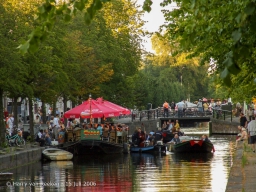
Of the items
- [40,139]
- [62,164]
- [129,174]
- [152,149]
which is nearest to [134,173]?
[129,174]

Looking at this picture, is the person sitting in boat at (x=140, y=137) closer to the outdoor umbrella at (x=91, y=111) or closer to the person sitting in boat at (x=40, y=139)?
the outdoor umbrella at (x=91, y=111)

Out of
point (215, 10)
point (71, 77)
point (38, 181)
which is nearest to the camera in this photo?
point (215, 10)

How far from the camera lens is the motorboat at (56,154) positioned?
4019 centimetres

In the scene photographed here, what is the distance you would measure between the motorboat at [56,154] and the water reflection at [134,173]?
477mm

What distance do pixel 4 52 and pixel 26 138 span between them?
7205 mm

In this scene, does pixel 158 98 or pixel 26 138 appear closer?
pixel 26 138

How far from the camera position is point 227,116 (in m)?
71.2

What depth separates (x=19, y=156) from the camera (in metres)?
34.7

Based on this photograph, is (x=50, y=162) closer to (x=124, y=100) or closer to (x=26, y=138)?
(x=26, y=138)

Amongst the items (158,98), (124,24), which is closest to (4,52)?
(124,24)

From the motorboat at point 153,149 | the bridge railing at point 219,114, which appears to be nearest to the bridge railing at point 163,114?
the bridge railing at point 219,114

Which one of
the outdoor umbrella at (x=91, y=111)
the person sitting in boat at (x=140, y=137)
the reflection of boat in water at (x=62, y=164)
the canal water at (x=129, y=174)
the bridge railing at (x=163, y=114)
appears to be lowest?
the canal water at (x=129, y=174)

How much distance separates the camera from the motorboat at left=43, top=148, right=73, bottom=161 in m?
40.2

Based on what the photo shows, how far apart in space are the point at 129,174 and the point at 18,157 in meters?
5.15
